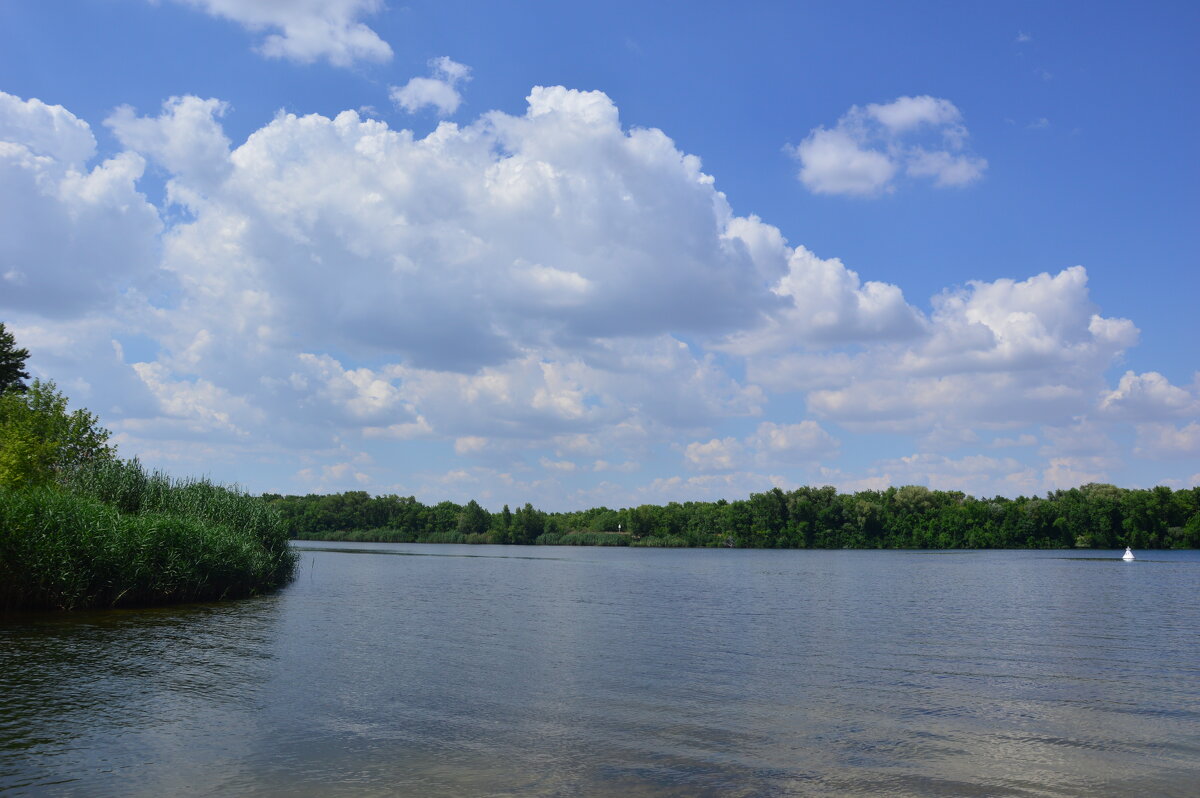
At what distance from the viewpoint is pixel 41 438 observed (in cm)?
5091

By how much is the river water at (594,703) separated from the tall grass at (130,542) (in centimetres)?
124

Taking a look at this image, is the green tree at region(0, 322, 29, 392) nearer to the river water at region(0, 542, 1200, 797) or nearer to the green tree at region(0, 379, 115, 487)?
the green tree at region(0, 379, 115, 487)

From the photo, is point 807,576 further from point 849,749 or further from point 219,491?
point 849,749

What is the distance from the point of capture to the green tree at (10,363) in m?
62.4

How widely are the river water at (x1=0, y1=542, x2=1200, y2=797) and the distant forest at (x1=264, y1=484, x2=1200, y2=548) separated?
12452 centimetres

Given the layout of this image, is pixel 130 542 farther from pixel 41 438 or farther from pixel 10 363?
pixel 10 363

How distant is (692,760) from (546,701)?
5.59m

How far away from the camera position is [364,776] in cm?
1267

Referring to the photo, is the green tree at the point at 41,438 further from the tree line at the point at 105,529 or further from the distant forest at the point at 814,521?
the distant forest at the point at 814,521

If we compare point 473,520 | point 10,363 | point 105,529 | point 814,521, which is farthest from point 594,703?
point 473,520

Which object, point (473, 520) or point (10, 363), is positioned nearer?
point (10, 363)

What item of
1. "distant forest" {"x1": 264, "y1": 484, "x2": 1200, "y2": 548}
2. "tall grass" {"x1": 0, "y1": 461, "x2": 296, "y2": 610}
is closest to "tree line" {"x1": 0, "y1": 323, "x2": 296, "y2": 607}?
"tall grass" {"x1": 0, "y1": 461, "x2": 296, "y2": 610}

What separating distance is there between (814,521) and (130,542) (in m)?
147

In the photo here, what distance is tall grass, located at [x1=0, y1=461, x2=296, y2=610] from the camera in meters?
28.4
